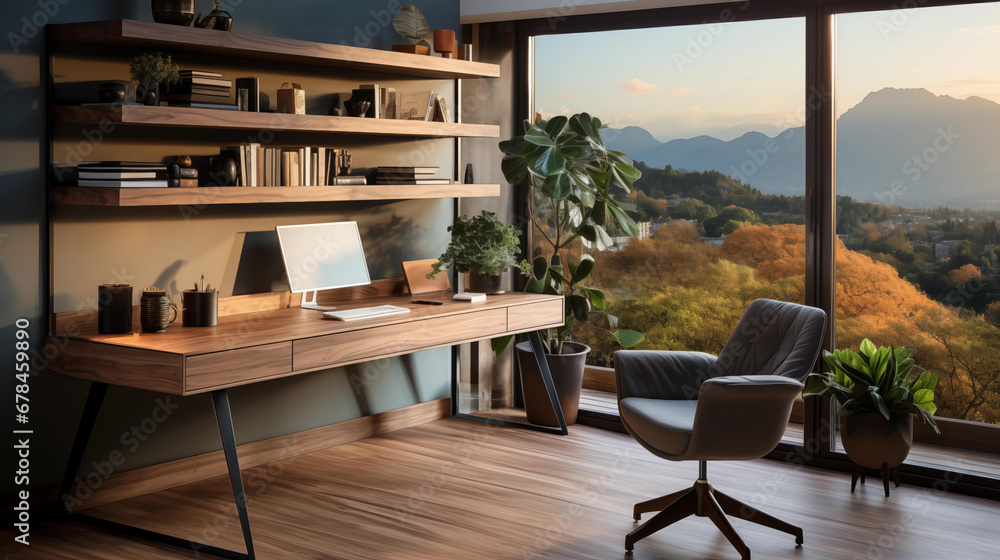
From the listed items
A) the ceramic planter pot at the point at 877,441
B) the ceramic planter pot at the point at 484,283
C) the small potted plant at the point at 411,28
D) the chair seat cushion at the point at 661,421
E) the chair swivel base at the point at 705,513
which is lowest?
the chair swivel base at the point at 705,513

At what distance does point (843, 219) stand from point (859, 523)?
4.82ft

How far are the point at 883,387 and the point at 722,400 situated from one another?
1.16m

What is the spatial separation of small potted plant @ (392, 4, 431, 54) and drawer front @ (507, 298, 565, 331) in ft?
4.69

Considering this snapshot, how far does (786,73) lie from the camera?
4.38 m

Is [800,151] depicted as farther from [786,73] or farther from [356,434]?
[356,434]

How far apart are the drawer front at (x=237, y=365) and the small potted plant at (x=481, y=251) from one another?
1.33 meters

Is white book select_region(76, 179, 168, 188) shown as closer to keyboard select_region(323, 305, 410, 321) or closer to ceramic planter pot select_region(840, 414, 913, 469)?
keyboard select_region(323, 305, 410, 321)

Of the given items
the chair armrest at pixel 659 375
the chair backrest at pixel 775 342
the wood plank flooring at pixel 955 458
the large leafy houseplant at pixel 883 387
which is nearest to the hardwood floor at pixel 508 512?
the wood plank flooring at pixel 955 458

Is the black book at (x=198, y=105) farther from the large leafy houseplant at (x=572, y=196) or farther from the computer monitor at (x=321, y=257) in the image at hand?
the large leafy houseplant at (x=572, y=196)

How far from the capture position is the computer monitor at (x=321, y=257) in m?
4.02

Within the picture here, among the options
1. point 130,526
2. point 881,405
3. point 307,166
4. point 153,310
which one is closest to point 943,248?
point 881,405

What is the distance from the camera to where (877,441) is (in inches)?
150

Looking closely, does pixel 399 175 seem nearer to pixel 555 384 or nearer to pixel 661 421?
pixel 555 384

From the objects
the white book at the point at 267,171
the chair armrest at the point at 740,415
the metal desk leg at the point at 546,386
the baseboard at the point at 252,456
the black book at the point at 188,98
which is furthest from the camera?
the metal desk leg at the point at 546,386
